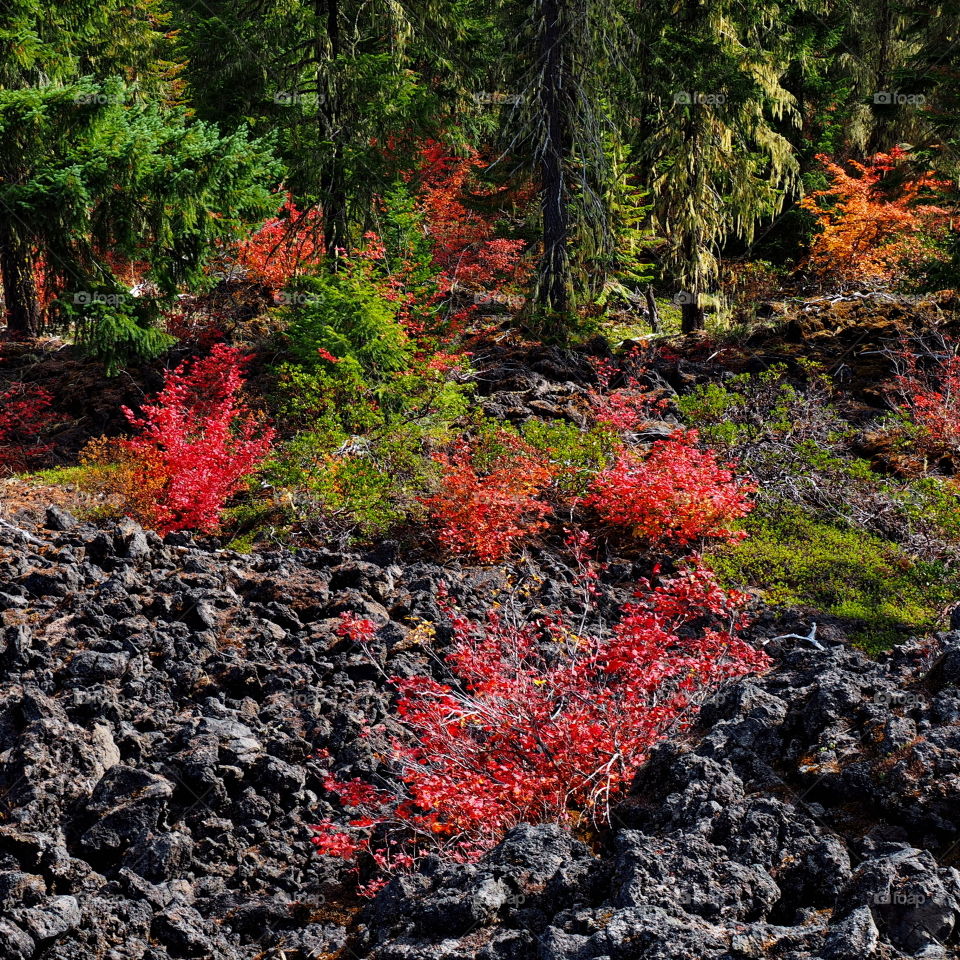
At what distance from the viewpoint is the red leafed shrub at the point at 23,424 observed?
34.4ft

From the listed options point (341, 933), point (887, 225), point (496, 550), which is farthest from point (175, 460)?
point (887, 225)

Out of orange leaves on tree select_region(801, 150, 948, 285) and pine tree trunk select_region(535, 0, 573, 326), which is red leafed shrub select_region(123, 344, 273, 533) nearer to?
pine tree trunk select_region(535, 0, 573, 326)

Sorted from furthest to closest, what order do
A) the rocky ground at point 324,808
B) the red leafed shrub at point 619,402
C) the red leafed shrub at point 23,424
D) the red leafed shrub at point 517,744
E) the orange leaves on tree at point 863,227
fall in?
the orange leaves on tree at point 863,227, the red leafed shrub at point 23,424, the red leafed shrub at point 619,402, the red leafed shrub at point 517,744, the rocky ground at point 324,808

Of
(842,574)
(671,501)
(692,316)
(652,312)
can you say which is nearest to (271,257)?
(652,312)

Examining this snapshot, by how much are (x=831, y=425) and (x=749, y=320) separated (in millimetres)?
5037

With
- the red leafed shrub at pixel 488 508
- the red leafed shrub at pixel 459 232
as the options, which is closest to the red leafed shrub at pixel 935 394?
the red leafed shrub at pixel 488 508

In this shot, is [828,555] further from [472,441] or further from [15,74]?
[15,74]

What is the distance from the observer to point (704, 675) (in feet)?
17.7

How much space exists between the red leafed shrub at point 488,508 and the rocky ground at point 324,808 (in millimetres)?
1267

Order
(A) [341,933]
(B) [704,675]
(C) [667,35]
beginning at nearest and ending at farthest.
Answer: (A) [341,933] < (B) [704,675] < (C) [667,35]

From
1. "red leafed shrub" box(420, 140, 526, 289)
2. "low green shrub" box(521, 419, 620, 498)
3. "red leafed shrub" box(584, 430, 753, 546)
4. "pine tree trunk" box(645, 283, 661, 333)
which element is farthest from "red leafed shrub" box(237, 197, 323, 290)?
"red leafed shrub" box(584, 430, 753, 546)

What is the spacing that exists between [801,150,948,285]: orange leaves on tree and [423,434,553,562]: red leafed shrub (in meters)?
10.6

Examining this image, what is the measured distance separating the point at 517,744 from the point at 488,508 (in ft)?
12.1

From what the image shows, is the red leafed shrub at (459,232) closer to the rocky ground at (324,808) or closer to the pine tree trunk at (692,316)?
the pine tree trunk at (692,316)
